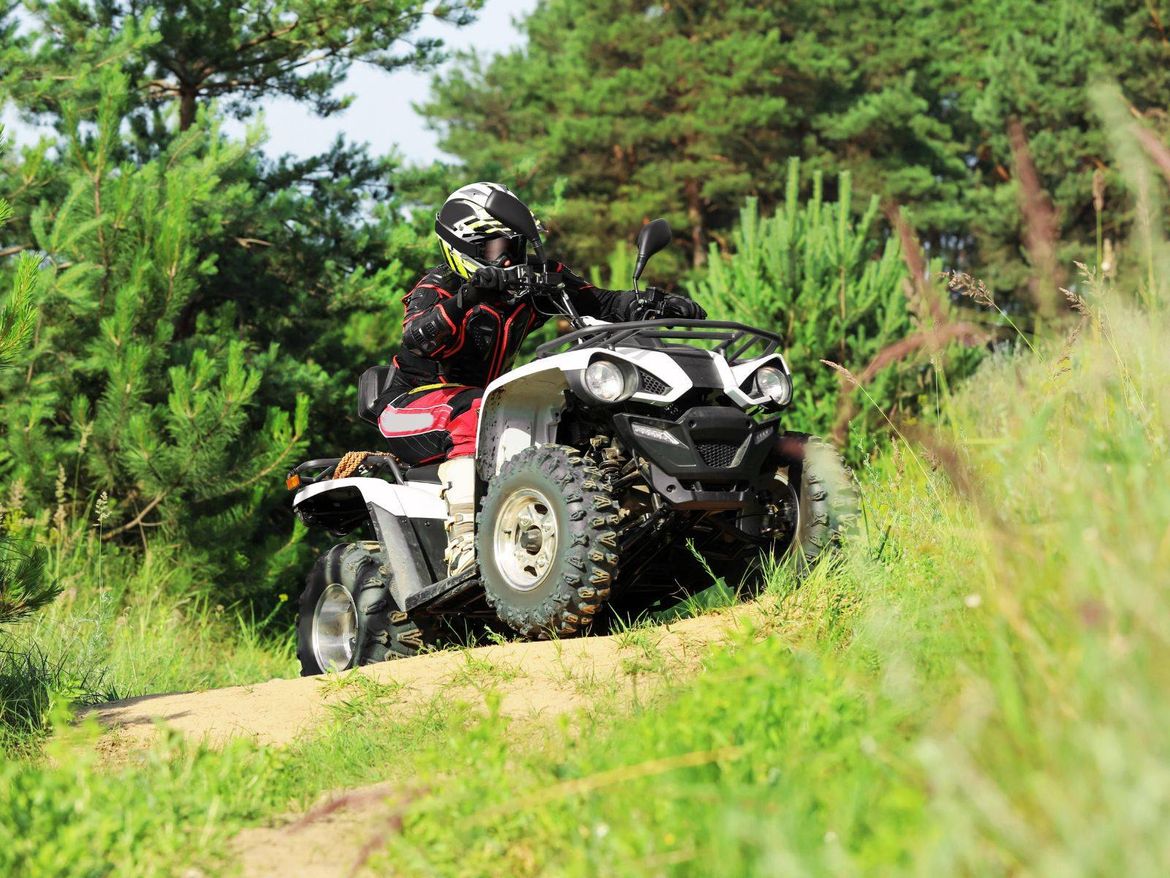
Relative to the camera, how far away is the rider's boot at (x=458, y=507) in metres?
5.88

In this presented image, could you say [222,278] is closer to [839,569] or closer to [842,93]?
[839,569]

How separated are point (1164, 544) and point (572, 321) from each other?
340 cm

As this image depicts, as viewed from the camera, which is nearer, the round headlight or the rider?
the round headlight

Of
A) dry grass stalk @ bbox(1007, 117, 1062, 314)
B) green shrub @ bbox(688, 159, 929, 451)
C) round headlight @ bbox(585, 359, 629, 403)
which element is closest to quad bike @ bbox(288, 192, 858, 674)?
round headlight @ bbox(585, 359, 629, 403)

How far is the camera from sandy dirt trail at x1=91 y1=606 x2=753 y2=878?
4422 millimetres

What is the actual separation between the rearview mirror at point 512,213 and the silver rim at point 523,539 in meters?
1.00

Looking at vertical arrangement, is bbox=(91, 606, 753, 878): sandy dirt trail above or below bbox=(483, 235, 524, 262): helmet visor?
below

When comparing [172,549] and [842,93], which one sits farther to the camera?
[842,93]

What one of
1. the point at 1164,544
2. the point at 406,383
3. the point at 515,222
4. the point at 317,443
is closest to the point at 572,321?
the point at 515,222

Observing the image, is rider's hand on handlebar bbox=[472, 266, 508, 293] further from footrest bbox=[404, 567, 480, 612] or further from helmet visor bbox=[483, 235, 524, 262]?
footrest bbox=[404, 567, 480, 612]

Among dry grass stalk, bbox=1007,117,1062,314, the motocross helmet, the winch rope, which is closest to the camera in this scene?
dry grass stalk, bbox=1007,117,1062,314

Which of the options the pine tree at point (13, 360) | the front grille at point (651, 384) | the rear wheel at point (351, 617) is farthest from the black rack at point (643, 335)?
the pine tree at point (13, 360)

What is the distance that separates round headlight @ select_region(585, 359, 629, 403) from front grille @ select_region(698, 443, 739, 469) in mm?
352

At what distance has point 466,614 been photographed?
19.5ft
